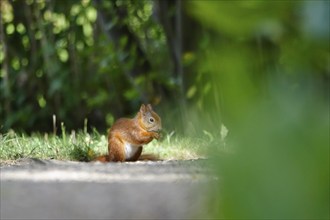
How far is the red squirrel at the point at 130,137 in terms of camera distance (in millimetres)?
4344

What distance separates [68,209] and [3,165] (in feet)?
3.29

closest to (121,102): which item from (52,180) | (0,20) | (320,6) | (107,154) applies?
(0,20)

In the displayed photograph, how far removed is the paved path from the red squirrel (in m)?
0.62

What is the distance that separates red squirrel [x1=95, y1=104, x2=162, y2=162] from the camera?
4.34 metres

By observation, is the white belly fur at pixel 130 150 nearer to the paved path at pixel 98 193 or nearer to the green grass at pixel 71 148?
the green grass at pixel 71 148

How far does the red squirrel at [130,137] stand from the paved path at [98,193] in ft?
2.04

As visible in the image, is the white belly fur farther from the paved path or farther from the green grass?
the paved path

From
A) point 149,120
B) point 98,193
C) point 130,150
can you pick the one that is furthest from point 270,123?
point 149,120

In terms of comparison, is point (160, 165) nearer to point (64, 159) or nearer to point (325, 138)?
point (64, 159)

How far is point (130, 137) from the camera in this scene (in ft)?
14.4

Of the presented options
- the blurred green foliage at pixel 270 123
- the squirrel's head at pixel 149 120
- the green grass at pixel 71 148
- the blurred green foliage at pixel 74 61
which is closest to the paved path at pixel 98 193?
the green grass at pixel 71 148

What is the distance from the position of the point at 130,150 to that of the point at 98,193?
3.68ft

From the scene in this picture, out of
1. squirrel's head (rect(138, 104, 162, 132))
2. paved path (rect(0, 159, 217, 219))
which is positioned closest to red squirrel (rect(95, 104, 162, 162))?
squirrel's head (rect(138, 104, 162, 132))

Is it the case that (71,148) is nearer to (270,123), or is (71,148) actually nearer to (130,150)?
(130,150)
